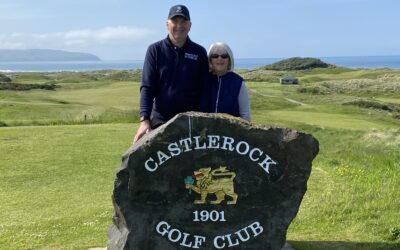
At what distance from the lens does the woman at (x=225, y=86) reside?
21.2 feet

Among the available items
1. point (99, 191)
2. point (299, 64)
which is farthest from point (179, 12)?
point (299, 64)

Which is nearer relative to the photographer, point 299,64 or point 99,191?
point 99,191

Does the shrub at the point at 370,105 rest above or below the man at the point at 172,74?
below

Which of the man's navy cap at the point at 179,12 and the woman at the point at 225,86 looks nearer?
the man's navy cap at the point at 179,12

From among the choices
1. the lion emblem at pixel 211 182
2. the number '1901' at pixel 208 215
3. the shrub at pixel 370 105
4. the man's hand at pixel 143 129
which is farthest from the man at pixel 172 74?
the shrub at pixel 370 105

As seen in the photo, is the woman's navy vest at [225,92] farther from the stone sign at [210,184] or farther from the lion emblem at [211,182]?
the lion emblem at [211,182]

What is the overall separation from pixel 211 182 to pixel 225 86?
1.14m

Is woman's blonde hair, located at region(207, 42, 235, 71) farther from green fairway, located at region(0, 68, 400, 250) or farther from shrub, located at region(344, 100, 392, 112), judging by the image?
shrub, located at region(344, 100, 392, 112)

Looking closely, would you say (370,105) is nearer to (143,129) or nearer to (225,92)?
(225,92)

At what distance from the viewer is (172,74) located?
6570 mm

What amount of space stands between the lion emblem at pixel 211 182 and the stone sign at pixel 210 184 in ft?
0.04

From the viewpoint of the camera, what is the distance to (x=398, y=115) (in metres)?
43.5

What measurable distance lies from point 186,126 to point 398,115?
40435 millimetres

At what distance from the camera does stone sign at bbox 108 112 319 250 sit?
607cm
